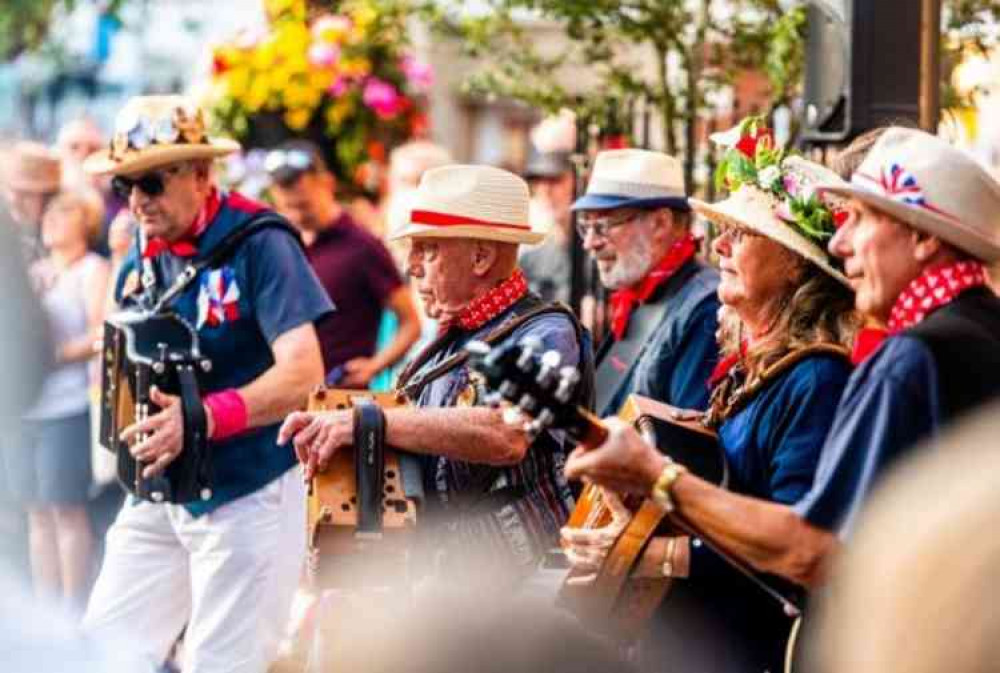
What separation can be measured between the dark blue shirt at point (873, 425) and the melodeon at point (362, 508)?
1.62 metres

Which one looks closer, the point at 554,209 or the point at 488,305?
the point at 488,305

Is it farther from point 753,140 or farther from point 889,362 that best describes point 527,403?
point 753,140

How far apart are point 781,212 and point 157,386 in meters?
2.32

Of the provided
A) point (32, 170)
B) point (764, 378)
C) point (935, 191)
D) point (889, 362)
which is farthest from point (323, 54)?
point (889, 362)

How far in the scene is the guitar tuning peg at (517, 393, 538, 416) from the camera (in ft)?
12.0

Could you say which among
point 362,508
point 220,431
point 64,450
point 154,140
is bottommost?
point 64,450

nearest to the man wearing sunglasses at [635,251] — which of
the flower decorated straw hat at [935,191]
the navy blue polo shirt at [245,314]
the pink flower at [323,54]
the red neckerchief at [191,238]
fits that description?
the navy blue polo shirt at [245,314]

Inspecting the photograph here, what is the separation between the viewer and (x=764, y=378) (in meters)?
4.39

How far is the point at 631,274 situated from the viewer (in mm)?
6766

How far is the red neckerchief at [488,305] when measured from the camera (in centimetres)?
539

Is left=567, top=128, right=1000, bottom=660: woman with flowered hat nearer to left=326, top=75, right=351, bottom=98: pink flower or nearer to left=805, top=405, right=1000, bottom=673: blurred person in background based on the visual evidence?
left=805, top=405, right=1000, bottom=673: blurred person in background

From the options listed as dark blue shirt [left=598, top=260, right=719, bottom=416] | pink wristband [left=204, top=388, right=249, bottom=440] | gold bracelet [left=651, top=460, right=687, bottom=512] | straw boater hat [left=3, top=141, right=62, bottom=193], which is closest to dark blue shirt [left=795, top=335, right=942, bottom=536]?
gold bracelet [left=651, top=460, right=687, bottom=512]

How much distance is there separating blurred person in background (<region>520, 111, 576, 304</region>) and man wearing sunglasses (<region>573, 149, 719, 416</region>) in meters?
2.99

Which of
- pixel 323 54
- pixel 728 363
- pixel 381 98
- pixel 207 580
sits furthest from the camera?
pixel 381 98
